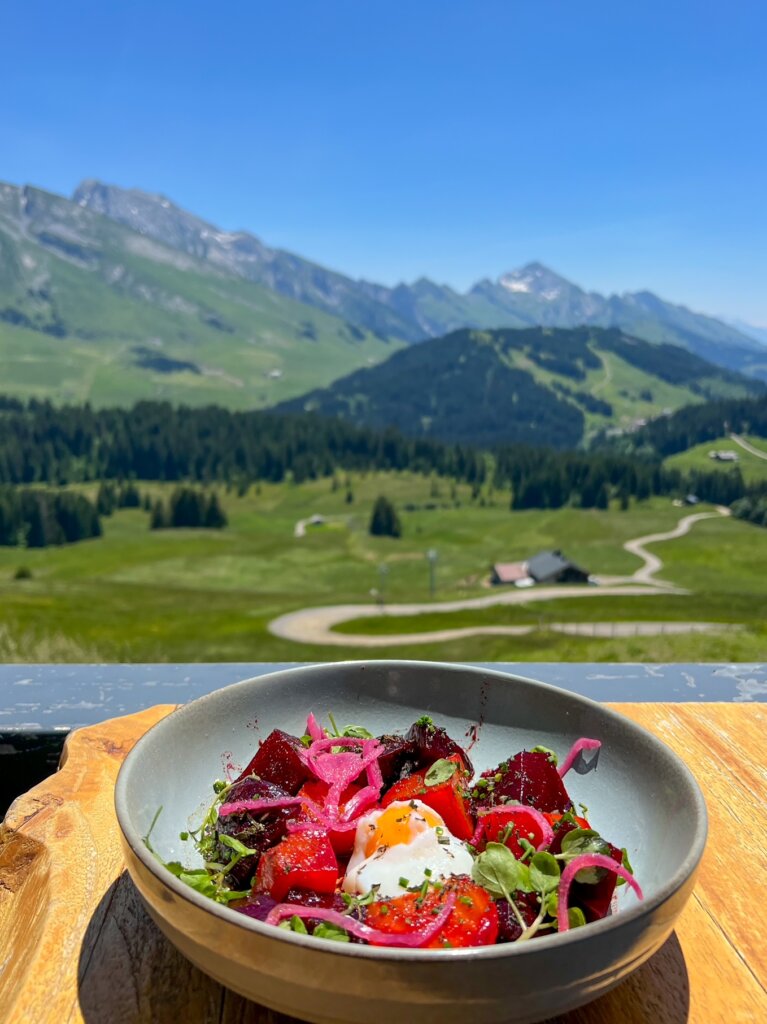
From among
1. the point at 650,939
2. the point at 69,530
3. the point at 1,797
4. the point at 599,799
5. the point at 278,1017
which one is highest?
the point at 650,939

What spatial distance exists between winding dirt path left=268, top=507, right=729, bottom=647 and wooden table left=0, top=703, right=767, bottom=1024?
61.0 metres

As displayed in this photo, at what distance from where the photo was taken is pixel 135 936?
182 centimetres

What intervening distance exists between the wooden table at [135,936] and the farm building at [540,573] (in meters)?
110

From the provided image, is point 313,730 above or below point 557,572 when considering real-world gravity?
above

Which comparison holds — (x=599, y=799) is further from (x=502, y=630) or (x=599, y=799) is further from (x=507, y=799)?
(x=502, y=630)

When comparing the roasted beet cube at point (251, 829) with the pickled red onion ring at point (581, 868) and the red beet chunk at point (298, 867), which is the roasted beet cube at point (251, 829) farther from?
the pickled red onion ring at point (581, 868)

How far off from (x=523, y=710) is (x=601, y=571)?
121434mm

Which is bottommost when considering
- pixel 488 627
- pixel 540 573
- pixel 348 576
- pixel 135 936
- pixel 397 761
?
pixel 348 576

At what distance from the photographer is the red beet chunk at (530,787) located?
192 cm

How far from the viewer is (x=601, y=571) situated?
391 feet

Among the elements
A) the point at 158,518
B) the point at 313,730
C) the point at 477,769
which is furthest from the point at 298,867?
the point at 158,518

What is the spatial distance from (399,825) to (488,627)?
71743mm

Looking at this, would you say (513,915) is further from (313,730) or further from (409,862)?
(313,730)

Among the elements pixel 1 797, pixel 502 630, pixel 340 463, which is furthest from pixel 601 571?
pixel 1 797
